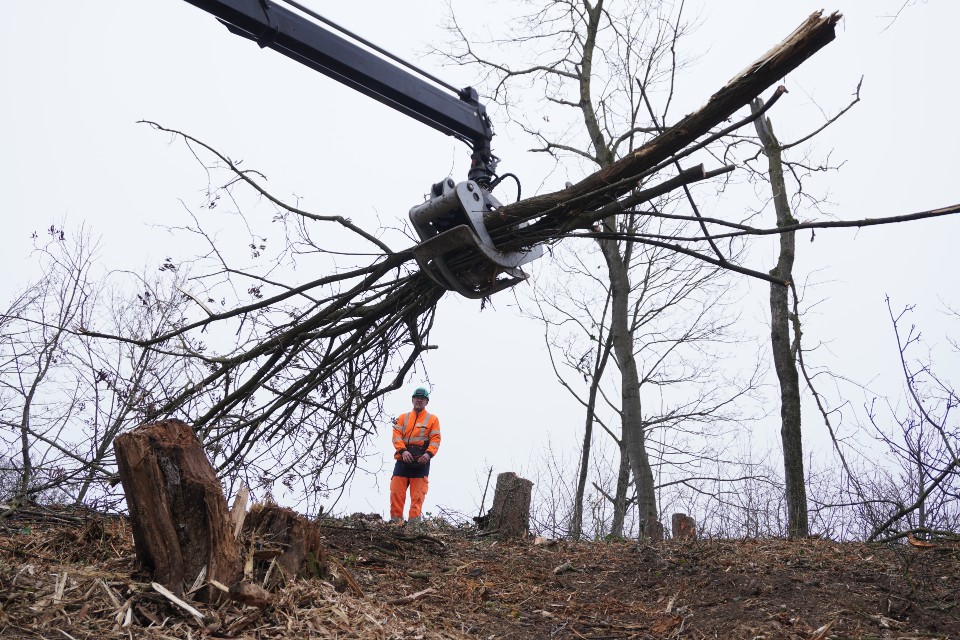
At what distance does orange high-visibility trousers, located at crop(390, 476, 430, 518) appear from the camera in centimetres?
977

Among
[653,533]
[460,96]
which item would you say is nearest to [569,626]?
[460,96]

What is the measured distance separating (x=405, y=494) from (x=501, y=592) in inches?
214

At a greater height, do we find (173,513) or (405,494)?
(405,494)

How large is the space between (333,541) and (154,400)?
1589mm

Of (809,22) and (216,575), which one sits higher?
(809,22)

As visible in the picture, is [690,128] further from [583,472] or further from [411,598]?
[583,472]

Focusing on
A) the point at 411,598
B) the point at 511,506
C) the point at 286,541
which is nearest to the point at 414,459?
the point at 511,506

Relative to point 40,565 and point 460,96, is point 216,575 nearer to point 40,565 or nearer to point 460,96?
point 40,565

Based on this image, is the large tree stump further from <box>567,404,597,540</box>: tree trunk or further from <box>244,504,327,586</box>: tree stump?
<box>567,404,597,540</box>: tree trunk

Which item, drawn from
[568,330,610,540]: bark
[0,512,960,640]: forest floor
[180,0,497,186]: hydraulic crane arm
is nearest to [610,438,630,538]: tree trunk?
[568,330,610,540]: bark

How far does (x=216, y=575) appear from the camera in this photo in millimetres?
3588

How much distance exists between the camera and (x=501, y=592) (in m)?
4.71

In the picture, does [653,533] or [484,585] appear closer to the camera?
[484,585]

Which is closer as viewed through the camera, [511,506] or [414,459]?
[511,506]
